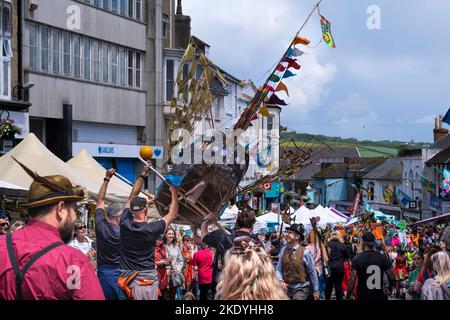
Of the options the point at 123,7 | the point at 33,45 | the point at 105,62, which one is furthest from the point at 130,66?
the point at 33,45

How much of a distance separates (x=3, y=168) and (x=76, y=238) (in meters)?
5.85

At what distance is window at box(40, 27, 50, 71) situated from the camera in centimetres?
2866

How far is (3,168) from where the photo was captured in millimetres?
17422

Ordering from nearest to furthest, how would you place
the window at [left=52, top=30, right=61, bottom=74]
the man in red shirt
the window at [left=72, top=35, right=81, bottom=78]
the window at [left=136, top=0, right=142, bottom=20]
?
the man in red shirt, the window at [left=52, top=30, right=61, bottom=74], the window at [left=72, top=35, right=81, bottom=78], the window at [left=136, top=0, right=142, bottom=20]

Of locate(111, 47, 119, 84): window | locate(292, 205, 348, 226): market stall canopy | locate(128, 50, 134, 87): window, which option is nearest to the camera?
locate(292, 205, 348, 226): market stall canopy

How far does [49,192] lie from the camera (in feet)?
15.4

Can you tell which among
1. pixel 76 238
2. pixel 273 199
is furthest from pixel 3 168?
pixel 273 199

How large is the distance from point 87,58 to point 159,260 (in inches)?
816

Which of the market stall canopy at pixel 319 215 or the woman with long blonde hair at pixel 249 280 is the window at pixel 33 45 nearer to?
the market stall canopy at pixel 319 215

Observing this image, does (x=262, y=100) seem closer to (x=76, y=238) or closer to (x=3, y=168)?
(x=76, y=238)

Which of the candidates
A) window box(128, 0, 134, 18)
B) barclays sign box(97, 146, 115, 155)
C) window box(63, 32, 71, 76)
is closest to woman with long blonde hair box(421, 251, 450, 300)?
window box(63, 32, 71, 76)

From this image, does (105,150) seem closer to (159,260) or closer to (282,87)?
(159,260)

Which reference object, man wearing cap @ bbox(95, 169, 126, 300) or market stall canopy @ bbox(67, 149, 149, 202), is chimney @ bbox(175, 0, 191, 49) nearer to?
market stall canopy @ bbox(67, 149, 149, 202)

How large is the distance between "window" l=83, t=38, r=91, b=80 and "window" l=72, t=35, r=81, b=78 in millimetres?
375
